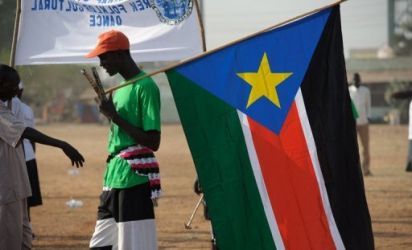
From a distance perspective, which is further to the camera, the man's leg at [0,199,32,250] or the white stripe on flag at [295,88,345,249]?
the man's leg at [0,199,32,250]

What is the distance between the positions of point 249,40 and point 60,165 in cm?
1778

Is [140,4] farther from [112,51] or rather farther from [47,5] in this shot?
[112,51]

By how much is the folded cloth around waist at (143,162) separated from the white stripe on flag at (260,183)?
0.62 m

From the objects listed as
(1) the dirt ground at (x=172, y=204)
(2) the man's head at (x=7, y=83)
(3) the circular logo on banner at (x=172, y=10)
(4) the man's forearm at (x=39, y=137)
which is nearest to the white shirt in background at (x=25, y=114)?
(1) the dirt ground at (x=172, y=204)

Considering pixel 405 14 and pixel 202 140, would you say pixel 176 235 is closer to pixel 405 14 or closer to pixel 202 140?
pixel 202 140

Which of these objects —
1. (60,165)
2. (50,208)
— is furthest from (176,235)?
(60,165)

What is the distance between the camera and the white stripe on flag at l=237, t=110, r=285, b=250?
623cm

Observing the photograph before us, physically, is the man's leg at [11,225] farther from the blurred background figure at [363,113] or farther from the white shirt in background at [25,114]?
the blurred background figure at [363,113]

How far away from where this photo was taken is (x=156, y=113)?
6172mm

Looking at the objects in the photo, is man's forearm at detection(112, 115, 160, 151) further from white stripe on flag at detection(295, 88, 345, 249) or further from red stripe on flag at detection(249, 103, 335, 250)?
white stripe on flag at detection(295, 88, 345, 249)

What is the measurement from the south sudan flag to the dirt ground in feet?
11.5

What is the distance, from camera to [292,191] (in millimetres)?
6262

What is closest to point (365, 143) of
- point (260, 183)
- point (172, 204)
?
point (172, 204)

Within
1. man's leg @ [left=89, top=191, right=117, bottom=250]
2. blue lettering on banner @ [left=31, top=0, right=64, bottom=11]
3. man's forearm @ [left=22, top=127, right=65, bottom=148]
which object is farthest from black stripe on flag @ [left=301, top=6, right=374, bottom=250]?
blue lettering on banner @ [left=31, top=0, right=64, bottom=11]
